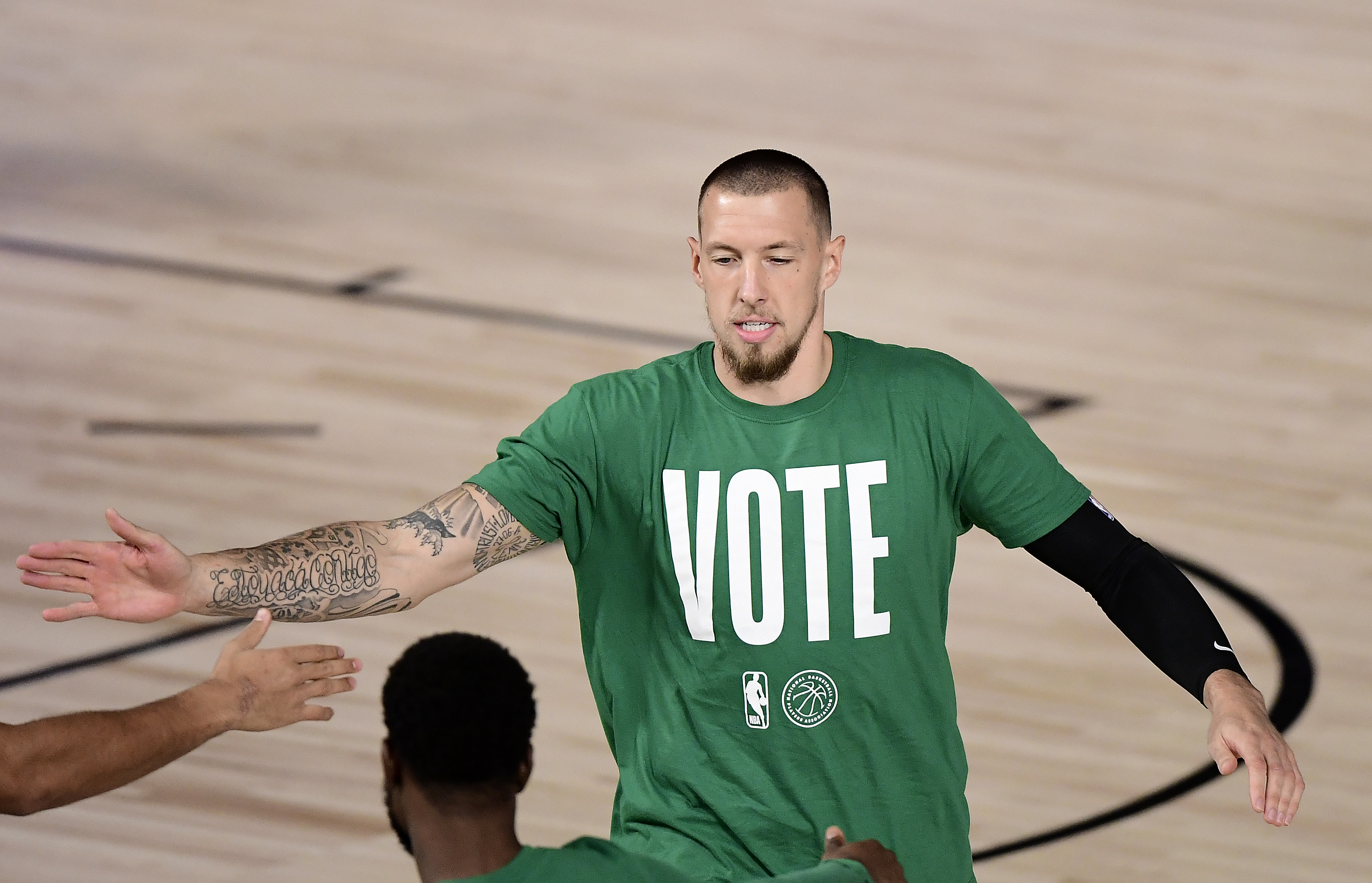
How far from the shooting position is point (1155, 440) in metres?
7.18

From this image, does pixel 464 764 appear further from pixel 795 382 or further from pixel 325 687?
pixel 795 382

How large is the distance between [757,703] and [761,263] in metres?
0.80

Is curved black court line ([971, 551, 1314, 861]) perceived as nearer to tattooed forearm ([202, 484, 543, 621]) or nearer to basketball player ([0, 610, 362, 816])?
tattooed forearm ([202, 484, 543, 621])

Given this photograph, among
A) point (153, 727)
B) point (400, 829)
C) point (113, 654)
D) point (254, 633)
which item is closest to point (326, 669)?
point (254, 633)

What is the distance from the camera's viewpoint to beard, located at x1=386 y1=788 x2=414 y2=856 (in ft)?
8.65

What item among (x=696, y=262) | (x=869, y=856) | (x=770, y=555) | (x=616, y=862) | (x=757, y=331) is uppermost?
(x=696, y=262)

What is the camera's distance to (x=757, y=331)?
11.8 feet

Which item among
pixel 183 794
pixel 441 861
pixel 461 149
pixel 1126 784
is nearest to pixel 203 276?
pixel 461 149

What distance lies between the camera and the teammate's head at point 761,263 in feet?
11.7

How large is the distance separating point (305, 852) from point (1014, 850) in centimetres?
194

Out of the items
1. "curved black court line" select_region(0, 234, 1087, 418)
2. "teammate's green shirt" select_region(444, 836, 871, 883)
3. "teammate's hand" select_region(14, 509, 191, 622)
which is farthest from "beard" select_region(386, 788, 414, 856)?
"curved black court line" select_region(0, 234, 1087, 418)

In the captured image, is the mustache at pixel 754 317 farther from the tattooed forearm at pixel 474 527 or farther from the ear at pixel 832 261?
the tattooed forearm at pixel 474 527

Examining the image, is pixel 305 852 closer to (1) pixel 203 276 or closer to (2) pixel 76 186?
(1) pixel 203 276

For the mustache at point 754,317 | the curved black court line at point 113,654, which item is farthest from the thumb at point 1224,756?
the curved black court line at point 113,654
